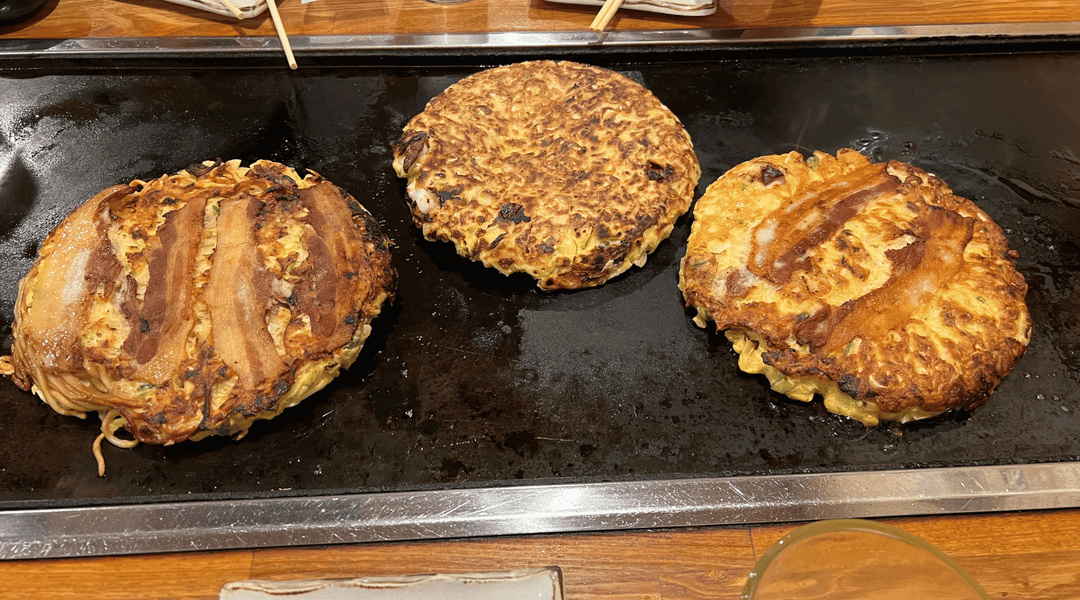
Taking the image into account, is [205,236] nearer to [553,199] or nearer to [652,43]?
[553,199]

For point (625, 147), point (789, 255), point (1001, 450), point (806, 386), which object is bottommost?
point (1001, 450)

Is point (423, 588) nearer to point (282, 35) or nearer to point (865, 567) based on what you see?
point (865, 567)

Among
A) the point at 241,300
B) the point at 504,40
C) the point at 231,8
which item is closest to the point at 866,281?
the point at 504,40

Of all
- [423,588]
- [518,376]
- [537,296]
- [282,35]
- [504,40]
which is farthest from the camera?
[504,40]

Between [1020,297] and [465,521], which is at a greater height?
[1020,297]

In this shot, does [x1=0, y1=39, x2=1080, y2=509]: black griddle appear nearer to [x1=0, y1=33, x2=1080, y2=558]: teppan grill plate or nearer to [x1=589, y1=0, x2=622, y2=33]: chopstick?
[x1=0, y1=33, x2=1080, y2=558]: teppan grill plate

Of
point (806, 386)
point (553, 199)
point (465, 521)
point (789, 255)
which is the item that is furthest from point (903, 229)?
point (465, 521)
